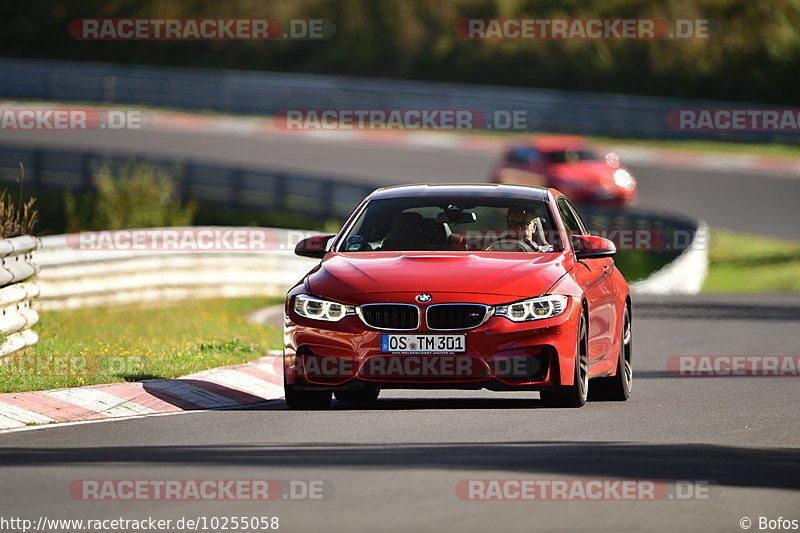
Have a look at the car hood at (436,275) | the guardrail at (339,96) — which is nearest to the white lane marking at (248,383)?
the car hood at (436,275)

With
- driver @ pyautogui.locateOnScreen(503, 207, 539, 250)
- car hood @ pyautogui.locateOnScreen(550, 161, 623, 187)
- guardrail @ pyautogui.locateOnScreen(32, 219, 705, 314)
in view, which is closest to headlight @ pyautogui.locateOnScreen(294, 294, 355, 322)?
driver @ pyautogui.locateOnScreen(503, 207, 539, 250)

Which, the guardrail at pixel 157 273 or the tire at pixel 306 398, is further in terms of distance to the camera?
the guardrail at pixel 157 273

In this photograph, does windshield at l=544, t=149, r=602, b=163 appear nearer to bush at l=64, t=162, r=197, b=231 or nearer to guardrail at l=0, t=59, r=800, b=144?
bush at l=64, t=162, r=197, b=231

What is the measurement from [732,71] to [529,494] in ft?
154

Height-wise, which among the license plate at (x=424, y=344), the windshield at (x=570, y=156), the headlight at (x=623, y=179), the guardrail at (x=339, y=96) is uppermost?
the guardrail at (x=339, y=96)

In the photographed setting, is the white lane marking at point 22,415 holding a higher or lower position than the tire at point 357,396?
higher

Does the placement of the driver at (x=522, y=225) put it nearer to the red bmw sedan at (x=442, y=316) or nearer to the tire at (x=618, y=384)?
the red bmw sedan at (x=442, y=316)

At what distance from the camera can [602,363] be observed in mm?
12438

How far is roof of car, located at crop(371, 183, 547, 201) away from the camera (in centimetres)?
1251

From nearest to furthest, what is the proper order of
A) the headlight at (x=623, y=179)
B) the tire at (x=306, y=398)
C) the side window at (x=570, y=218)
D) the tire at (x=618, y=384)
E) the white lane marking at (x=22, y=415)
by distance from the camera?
the white lane marking at (x=22, y=415)
the tire at (x=306, y=398)
the side window at (x=570, y=218)
the tire at (x=618, y=384)
the headlight at (x=623, y=179)

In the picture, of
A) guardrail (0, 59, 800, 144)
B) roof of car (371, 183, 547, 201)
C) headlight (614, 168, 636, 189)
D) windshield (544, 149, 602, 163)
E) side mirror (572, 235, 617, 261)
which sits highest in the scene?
guardrail (0, 59, 800, 144)

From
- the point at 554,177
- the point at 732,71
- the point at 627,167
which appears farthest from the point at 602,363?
the point at 732,71

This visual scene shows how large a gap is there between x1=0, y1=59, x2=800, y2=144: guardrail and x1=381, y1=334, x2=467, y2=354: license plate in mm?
38612

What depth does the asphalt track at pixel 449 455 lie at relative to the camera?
766cm
